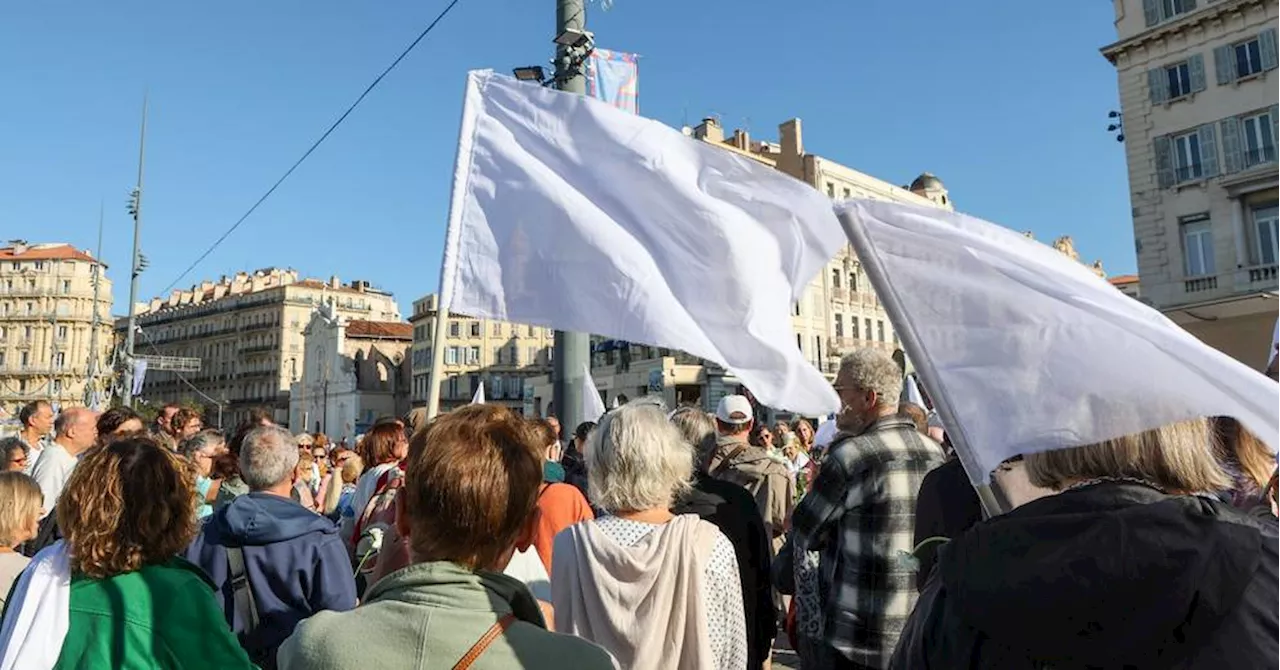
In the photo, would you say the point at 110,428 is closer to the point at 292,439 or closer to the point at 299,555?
the point at 292,439

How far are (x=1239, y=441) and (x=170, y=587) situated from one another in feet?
10.5

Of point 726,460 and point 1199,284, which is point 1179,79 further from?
point 726,460

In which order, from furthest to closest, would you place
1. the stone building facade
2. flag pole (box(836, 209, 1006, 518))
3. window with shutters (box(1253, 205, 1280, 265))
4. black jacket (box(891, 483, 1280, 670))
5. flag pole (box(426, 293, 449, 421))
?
1. the stone building facade
2. window with shutters (box(1253, 205, 1280, 265))
3. flag pole (box(426, 293, 449, 421))
4. flag pole (box(836, 209, 1006, 518))
5. black jacket (box(891, 483, 1280, 670))

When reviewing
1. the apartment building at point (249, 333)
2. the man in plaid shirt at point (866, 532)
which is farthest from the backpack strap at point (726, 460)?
the apartment building at point (249, 333)

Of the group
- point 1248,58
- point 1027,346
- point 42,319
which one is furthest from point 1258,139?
point 42,319

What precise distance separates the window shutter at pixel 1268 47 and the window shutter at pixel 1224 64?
0.76 m

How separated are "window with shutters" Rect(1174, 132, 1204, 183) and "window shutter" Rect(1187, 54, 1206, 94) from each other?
140 centimetres

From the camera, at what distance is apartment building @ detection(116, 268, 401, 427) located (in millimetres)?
109062

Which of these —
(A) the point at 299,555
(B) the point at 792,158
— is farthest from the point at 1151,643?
(B) the point at 792,158

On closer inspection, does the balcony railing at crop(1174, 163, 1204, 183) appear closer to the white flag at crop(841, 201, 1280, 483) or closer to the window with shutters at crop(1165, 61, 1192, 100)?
the window with shutters at crop(1165, 61, 1192, 100)

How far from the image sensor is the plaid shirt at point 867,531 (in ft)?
11.9

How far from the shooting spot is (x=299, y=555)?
383cm

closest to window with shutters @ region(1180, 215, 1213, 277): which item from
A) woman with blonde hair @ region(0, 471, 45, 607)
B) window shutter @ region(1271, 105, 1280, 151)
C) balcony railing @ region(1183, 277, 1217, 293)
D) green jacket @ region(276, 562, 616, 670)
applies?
balcony railing @ region(1183, 277, 1217, 293)

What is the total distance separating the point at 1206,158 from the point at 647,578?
3124cm
